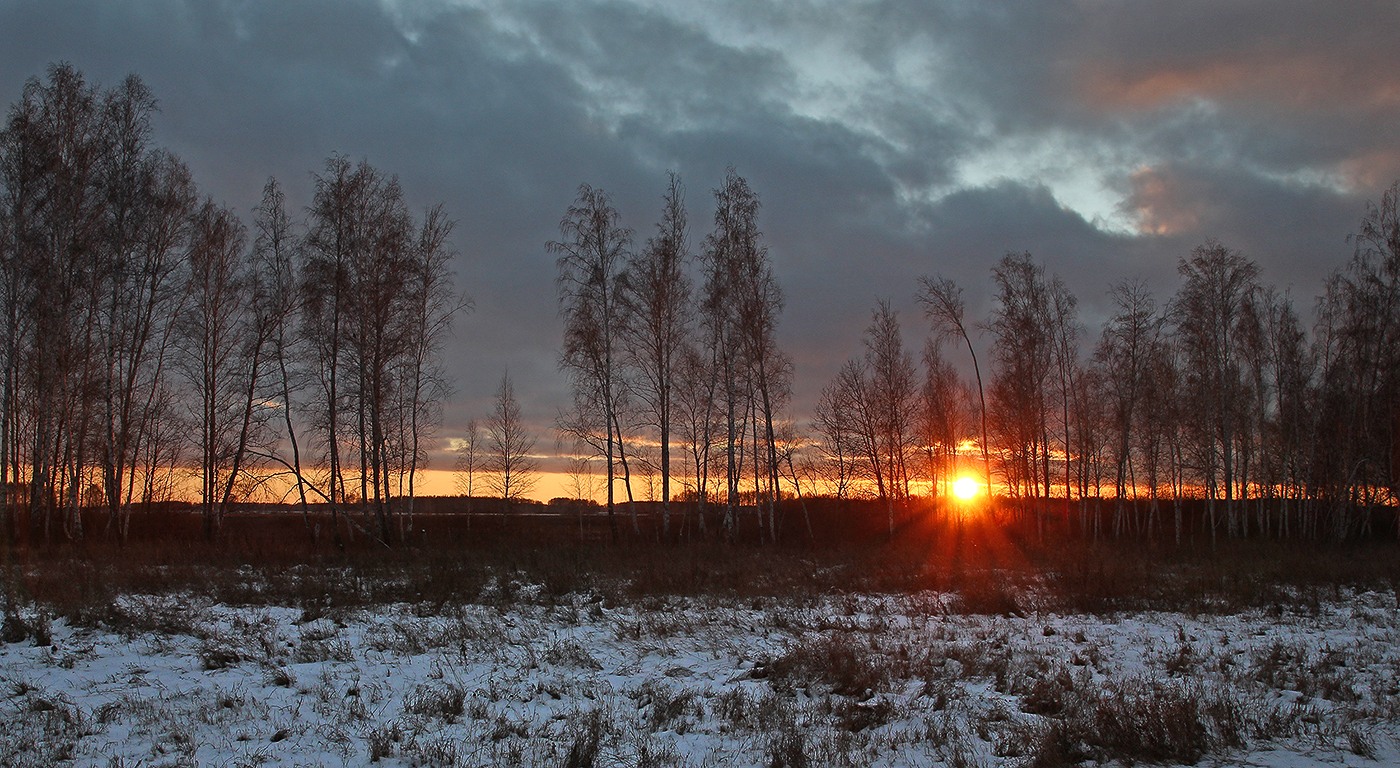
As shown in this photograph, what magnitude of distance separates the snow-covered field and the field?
4 centimetres

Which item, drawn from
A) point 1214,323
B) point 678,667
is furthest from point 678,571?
point 1214,323

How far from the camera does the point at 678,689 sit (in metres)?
8.75

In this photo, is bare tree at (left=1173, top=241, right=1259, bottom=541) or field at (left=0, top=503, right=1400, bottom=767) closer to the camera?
field at (left=0, top=503, right=1400, bottom=767)

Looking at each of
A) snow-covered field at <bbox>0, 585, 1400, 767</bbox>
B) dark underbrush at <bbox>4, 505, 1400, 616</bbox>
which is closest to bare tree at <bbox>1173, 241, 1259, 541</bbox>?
dark underbrush at <bbox>4, 505, 1400, 616</bbox>

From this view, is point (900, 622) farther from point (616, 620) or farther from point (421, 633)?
point (421, 633)

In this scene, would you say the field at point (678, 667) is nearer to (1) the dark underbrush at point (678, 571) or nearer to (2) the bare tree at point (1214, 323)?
(1) the dark underbrush at point (678, 571)

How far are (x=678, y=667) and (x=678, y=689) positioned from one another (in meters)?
0.93

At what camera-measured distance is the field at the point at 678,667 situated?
6.76 meters

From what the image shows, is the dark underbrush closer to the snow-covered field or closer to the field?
the field

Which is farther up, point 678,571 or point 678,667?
point 678,667

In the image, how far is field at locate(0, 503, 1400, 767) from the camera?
676 centimetres

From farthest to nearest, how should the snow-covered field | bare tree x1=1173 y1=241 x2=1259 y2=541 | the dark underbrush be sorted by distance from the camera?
bare tree x1=1173 y1=241 x2=1259 y2=541 → the dark underbrush → the snow-covered field

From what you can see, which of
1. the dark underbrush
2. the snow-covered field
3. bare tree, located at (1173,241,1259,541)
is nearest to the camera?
the snow-covered field

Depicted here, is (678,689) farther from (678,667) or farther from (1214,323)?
(1214,323)
